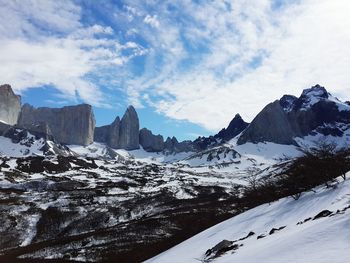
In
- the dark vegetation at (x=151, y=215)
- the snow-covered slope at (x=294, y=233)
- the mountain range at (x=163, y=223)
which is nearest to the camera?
the snow-covered slope at (x=294, y=233)

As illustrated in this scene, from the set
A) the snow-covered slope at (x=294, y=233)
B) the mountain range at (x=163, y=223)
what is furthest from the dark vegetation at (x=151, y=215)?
the snow-covered slope at (x=294, y=233)

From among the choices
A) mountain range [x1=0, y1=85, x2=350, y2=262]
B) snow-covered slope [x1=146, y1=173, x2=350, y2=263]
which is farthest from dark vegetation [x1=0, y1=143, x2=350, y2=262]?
snow-covered slope [x1=146, y1=173, x2=350, y2=263]

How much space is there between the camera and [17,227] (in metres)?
68.9

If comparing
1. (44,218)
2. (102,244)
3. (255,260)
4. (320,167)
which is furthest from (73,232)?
(255,260)

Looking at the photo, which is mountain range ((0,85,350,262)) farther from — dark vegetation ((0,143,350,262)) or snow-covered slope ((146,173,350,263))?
dark vegetation ((0,143,350,262))

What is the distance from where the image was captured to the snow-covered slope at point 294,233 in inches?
538

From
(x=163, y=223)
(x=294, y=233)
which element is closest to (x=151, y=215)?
(x=163, y=223)

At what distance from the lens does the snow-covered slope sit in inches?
538

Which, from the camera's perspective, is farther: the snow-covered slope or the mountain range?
the mountain range

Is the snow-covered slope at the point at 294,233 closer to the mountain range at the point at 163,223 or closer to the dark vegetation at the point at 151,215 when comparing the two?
the mountain range at the point at 163,223

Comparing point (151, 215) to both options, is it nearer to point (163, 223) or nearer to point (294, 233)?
point (163, 223)

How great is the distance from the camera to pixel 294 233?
58.5 ft

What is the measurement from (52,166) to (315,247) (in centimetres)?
15465

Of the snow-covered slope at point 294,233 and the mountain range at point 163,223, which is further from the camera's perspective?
the mountain range at point 163,223
